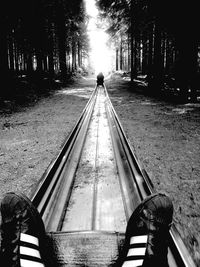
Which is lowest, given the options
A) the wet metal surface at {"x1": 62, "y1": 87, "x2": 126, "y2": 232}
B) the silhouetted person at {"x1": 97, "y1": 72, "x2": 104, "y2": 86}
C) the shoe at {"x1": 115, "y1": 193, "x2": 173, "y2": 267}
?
the wet metal surface at {"x1": 62, "y1": 87, "x2": 126, "y2": 232}

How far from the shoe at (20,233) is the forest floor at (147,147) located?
1.72m

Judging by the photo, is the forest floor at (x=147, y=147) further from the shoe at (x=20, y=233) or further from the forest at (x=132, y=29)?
the forest at (x=132, y=29)

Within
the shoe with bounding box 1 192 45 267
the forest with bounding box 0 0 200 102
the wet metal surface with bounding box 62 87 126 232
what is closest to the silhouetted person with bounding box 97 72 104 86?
the forest with bounding box 0 0 200 102

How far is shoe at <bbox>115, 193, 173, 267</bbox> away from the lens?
72.7 inches

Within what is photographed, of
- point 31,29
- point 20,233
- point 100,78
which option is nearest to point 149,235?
point 20,233

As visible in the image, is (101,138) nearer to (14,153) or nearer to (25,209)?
(14,153)

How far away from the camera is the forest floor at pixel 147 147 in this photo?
4.03 m

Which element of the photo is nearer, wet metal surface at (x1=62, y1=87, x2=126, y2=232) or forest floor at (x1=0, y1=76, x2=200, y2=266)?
wet metal surface at (x1=62, y1=87, x2=126, y2=232)

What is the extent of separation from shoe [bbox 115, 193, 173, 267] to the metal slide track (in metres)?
0.48

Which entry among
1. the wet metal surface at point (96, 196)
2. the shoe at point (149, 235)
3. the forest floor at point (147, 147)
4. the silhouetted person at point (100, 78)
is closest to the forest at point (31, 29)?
the forest floor at point (147, 147)

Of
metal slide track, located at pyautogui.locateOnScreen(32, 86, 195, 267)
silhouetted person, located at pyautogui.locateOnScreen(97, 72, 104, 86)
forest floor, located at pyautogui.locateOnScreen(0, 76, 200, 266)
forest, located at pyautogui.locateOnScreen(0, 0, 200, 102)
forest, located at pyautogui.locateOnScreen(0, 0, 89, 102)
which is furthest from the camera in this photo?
silhouetted person, located at pyautogui.locateOnScreen(97, 72, 104, 86)

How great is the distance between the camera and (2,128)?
368 inches

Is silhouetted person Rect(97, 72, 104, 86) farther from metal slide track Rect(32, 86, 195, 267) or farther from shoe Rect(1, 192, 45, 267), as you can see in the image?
shoe Rect(1, 192, 45, 267)

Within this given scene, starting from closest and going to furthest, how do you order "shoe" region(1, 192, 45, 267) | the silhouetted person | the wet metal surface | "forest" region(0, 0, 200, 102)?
"shoe" region(1, 192, 45, 267)
the wet metal surface
"forest" region(0, 0, 200, 102)
the silhouetted person
